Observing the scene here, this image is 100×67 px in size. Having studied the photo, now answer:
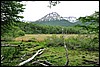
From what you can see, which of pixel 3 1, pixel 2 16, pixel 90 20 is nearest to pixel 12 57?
pixel 2 16

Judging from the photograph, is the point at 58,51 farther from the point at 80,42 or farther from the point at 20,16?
the point at 20,16

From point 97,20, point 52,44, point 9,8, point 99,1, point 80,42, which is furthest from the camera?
point 52,44

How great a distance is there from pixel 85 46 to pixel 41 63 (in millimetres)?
6308

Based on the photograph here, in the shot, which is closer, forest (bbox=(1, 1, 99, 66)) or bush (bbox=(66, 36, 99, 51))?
forest (bbox=(1, 1, 99, 66))

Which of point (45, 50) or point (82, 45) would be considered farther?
point (82, 45)

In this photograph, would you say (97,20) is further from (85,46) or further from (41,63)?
(85,46)

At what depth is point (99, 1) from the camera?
729cm

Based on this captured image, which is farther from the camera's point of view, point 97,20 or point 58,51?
point 58,51

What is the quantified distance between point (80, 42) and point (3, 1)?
828cm

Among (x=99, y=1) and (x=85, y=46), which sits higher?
(x=99, y=1)

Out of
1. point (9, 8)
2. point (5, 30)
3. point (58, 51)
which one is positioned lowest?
point (58, 51)

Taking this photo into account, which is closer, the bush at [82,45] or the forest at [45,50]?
the forest at [45,50]

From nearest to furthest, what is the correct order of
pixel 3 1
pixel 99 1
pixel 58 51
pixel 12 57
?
1. pixel 99 1
2. pixel 3 1
3. pixel 12 57
4. pixel 58 51

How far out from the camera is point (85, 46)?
48.2ft
